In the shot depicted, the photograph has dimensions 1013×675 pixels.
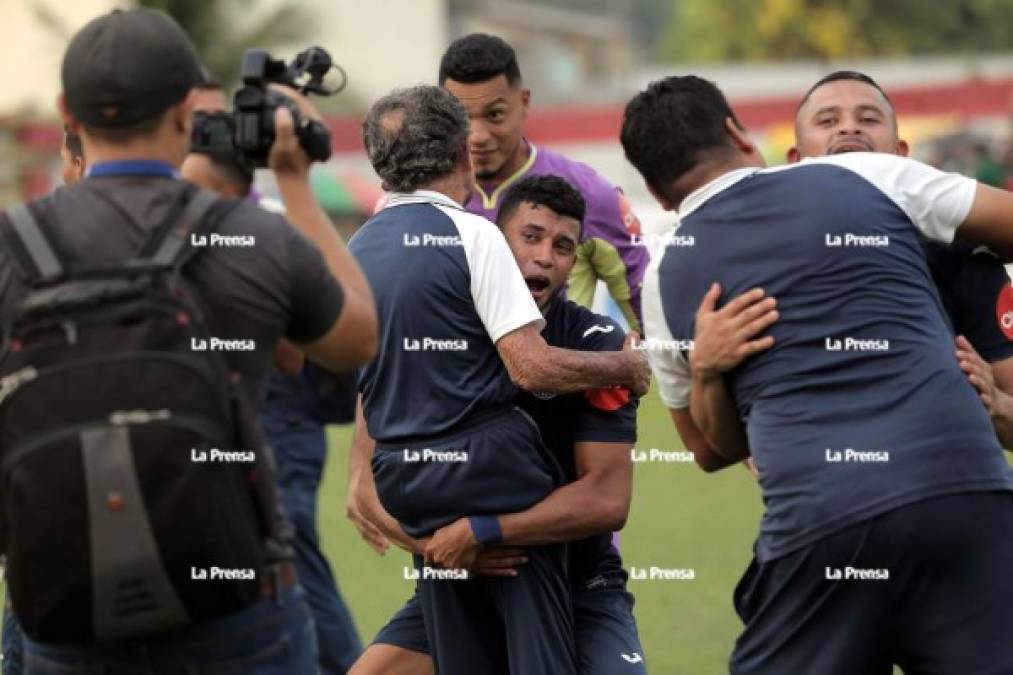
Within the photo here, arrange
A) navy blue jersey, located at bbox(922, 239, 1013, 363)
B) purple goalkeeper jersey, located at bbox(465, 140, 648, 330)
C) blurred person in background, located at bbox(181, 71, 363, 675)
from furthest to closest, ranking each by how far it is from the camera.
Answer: blurred person in background, located at bbox(181, 71, 363, 675) < purple goalkeeper jersey, located at bbox(465, 140, 648, 330) < navy blue jersey, located at bbox(922, 239, 1013, 363)

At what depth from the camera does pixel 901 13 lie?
69875mm

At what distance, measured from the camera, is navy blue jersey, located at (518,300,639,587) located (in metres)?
6.61

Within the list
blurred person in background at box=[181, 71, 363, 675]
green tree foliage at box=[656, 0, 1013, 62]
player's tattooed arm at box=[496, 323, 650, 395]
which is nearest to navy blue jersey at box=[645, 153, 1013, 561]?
player's tattooed arm at box=[496, 323, 650, 395]

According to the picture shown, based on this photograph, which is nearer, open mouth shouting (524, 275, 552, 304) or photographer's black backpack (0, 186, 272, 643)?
photographer's black backpack (0, 186, 272, 643)

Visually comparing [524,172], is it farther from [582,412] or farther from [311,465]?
[311,465]

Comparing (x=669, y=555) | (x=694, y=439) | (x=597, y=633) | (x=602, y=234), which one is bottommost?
(x=669, y=555)

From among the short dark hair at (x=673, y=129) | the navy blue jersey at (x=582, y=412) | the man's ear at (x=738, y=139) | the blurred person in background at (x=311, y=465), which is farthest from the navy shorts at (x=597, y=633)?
the blurred person in background at (x=311, y=465)

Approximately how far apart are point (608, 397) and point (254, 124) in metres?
2.21

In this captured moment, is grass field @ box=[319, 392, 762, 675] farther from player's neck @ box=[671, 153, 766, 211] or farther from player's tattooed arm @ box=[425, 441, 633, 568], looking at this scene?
player's neck @ box=[671, 153, 766, 211]

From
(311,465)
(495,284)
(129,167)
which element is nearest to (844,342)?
Answer: (495,284)

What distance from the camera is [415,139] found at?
6.48 meters

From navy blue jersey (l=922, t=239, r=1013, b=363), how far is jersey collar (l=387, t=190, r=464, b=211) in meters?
1.59

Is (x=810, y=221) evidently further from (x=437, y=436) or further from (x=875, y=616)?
(x=437, y=436)

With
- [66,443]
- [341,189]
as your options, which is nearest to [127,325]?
[66,443]
